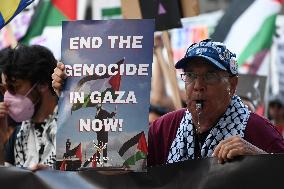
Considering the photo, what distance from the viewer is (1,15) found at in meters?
4.32

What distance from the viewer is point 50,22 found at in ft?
28.0

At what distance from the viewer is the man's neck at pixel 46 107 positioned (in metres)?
4.96

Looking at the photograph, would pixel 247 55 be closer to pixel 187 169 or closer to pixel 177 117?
pixel 177 117

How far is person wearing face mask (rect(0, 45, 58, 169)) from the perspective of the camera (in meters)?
4.86

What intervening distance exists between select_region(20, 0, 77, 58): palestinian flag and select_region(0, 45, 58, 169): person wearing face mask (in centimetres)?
312

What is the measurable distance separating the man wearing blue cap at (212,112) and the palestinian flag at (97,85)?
0.29 meters

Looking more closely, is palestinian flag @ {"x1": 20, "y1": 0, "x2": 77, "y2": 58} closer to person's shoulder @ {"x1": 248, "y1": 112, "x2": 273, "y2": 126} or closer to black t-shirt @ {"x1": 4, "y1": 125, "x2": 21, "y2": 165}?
black t-shirt @ {"x1": 4, "y1": 125, "x2": 21, "y2": 165}

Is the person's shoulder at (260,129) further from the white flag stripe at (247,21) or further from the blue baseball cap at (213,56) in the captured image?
the white flag stripe at (247,21)

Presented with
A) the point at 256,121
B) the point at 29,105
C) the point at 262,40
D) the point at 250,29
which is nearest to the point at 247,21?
the point at 250,29

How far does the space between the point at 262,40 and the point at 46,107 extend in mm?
3379

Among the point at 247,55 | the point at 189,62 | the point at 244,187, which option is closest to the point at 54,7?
the point at 247,55

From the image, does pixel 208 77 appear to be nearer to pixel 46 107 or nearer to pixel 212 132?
pixel 212 132

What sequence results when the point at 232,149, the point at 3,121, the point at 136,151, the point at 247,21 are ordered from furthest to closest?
1. the point at 247,21
2. the point at 3,121
3. the point at 136,151
4. the point at 232,149

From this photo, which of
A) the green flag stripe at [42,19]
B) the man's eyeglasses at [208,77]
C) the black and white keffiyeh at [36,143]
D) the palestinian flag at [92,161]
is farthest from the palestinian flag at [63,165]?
the green flag stripe at [42,19]
